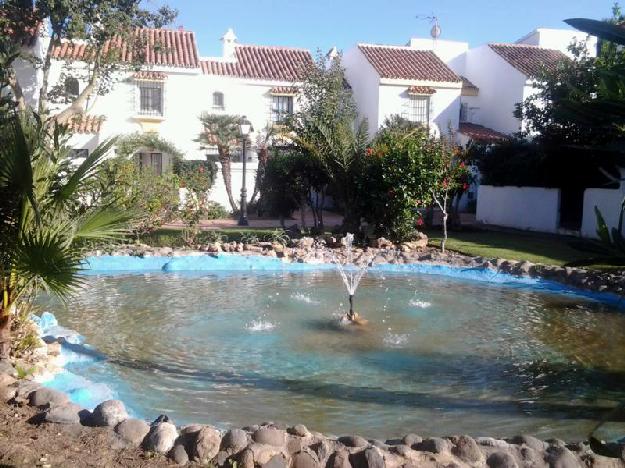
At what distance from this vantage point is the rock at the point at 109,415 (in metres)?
4.90

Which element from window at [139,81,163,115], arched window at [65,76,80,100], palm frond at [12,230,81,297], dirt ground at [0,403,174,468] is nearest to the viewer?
dirt ground at [0,403,174,468]

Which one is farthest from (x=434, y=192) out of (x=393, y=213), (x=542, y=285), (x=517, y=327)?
(x=517, y=327)

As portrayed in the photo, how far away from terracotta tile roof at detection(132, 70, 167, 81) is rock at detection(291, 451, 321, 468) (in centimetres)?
2711

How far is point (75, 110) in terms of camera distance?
24734 millimetres

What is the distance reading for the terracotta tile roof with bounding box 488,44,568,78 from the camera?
33.6m

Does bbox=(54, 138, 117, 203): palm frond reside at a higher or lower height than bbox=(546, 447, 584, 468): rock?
higher

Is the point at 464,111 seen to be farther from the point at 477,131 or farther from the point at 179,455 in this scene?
the point at 179,455

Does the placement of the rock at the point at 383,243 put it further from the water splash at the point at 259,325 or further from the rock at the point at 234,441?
the rock at the point at 234,441

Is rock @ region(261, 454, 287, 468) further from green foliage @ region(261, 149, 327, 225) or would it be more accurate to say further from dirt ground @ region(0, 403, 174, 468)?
green foliage @ region(261, 149, 327, 225)

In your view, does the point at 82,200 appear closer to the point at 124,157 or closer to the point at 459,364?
the point at 459,364

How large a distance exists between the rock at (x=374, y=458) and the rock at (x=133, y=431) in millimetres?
1664

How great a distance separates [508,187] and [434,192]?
902cm

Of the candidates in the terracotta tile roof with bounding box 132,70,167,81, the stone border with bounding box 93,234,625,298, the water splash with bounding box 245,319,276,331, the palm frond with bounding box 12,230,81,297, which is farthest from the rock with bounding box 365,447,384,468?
the terracotta tile roof with bounding box 132,70,167,81

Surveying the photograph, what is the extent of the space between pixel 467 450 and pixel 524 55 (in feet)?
113
